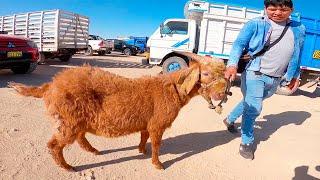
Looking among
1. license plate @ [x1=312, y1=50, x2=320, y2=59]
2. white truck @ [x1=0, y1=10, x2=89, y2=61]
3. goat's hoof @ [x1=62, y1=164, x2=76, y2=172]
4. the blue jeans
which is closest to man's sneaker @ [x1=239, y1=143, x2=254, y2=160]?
the blue jeans

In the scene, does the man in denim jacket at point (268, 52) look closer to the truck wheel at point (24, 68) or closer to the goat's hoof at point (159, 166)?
the goat's hoof at point (159, 166)

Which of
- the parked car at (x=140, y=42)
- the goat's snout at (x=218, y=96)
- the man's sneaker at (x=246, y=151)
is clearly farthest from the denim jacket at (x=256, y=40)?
the parked car at (x=140, y=42)

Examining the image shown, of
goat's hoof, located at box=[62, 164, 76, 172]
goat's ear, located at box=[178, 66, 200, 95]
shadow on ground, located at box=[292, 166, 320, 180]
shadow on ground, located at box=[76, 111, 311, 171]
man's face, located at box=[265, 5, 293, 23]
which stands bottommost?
shadow on ground, located at box=[292, 166, 320, 180]

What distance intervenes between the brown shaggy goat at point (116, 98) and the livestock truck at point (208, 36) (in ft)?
26.8

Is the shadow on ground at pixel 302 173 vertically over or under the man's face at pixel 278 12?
under

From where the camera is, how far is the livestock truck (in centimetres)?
1204

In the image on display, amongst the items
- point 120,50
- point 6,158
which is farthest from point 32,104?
point 120,50

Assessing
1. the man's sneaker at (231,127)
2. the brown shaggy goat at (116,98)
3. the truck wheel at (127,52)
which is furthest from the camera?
the truck wheel at (127,52)

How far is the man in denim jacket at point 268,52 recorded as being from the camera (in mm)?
4414

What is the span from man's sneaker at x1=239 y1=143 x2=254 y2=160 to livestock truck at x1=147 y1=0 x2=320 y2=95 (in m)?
7.49

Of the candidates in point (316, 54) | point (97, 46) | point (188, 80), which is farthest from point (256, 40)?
point (97, 46)

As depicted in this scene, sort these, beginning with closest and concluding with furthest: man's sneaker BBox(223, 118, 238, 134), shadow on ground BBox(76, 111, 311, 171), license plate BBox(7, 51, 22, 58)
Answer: shadow on ground BBox(76, 111, 311, 171), man's sneaker BBox(223, 118, 238, 134), license plate BBox(7, 51, 22, 58)

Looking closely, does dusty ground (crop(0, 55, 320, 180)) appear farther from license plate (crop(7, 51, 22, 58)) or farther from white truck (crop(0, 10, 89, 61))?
white truck (crop(0, 10, 89, 61))

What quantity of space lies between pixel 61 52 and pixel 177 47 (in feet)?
22.1
